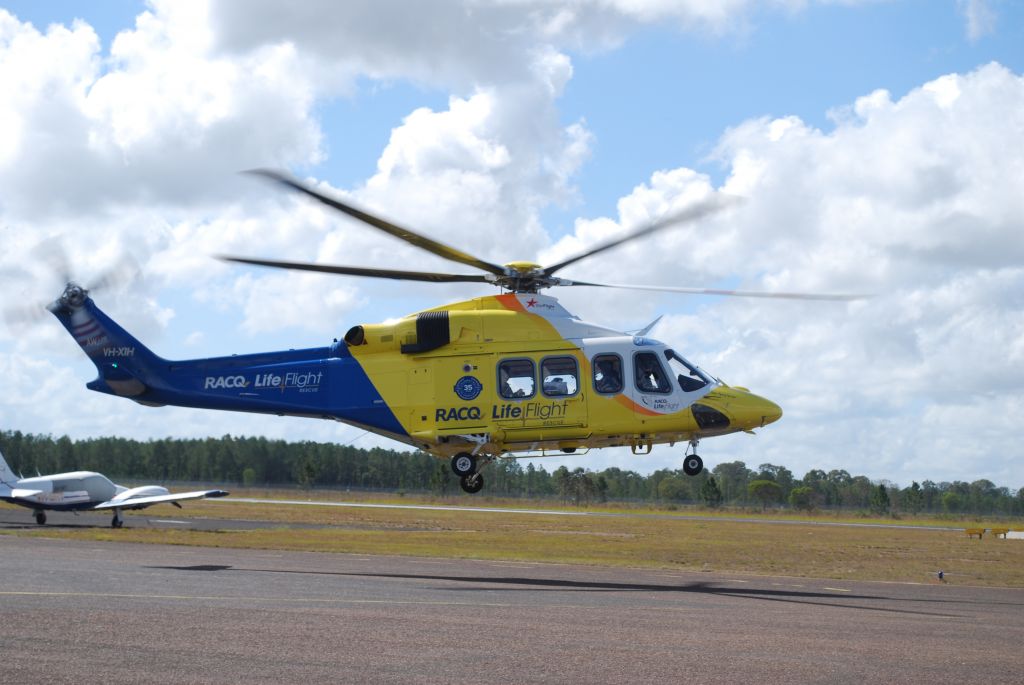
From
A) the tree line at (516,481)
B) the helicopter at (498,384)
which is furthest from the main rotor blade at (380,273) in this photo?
the tree line at (516,481)

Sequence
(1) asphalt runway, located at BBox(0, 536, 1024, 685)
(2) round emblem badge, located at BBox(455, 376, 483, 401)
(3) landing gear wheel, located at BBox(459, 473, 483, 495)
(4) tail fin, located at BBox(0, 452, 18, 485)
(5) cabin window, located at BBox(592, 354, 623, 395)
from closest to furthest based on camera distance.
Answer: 1. (1) asphalt runway, located at BBox(0, 536, 1024, 685)
2. (5) cabin window, located at BBox(592, 354, 623, 395)
3. (2) round emblem badge, located at BBox(455, 376, 483, 401)
4. (3) landing gear wheel, located at BBox(459, 473, 483, 495)
5. (4) tail fin, located at BBox(0, 452, 18, 485)

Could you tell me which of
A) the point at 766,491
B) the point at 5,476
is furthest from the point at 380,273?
the point at 766,491

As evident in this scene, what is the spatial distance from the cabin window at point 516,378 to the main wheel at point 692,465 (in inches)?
155

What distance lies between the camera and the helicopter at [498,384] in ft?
80.4

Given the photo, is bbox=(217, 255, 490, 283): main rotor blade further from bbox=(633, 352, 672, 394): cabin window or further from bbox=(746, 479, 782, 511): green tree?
bbox=(746, 479, 782, 511): green tree

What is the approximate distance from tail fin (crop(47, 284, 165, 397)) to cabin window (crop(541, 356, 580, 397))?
394 inches

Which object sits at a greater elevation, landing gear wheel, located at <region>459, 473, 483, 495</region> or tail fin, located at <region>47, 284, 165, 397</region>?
tail fin, located at <region>47, 284, 165, 397</region>

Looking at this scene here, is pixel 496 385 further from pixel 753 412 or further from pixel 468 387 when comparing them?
pixel 753 412

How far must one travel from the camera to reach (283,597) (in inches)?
906

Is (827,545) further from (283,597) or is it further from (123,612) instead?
(123,612)

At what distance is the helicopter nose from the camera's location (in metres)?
24.4

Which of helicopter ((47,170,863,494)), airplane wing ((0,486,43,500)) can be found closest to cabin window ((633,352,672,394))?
helicopter ((47,170,863,494))

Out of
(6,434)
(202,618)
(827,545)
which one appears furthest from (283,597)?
(6,434)

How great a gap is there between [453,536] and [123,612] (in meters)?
39.0
